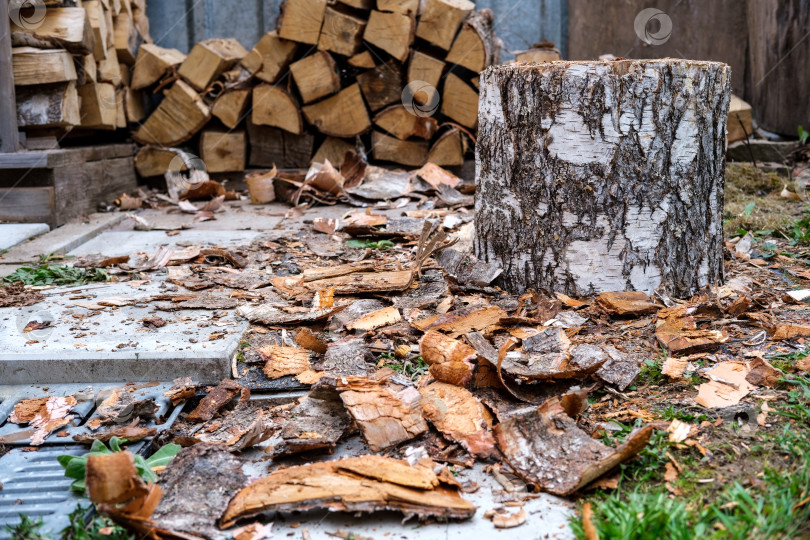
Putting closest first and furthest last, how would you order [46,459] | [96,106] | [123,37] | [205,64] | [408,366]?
[46,459]
[408,366]
[96,106]
[123,37]
[205,64]

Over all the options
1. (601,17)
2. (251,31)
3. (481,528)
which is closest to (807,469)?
(481,528)

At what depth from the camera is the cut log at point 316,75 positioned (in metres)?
5.48

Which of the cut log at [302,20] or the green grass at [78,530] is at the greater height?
the cut log at [302,20]

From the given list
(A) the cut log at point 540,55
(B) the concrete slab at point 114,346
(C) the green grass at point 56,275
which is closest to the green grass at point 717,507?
(B) the concrete slab at point 114,346

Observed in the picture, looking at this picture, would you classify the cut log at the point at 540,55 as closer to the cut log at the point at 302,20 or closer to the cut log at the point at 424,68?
the cut log at the point at 424,68

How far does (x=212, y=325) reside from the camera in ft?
8.62

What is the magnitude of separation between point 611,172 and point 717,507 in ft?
4.55

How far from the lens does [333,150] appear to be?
595cm

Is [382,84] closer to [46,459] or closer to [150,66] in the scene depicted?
[150,66]

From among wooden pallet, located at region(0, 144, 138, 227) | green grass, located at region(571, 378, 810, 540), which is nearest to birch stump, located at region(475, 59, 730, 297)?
green grass, located at region(571, 378, 810, 540)

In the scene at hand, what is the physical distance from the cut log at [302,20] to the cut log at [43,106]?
5.52 feet

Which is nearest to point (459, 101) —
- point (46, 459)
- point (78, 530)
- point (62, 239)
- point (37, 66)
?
point (37, 66)

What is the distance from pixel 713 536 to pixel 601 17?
→ 589cm

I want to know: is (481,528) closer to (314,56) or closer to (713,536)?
(713,536)
